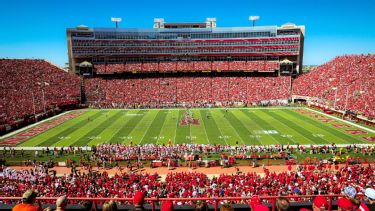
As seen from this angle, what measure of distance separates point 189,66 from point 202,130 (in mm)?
38666

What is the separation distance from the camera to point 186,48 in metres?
74.5

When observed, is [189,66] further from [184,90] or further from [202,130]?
[202,130]

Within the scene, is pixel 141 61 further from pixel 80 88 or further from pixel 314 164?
pixel 314 164

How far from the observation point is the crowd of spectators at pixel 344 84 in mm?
44088

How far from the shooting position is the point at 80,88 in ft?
206

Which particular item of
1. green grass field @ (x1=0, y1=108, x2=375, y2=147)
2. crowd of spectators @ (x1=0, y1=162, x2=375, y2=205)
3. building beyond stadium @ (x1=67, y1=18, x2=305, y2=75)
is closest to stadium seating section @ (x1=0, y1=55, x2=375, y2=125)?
building beyond stadium @ (x1=67, y1=18, x2=305, y2=75)

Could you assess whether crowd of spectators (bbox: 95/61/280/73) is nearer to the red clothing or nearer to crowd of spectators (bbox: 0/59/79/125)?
crowd of spectators (bbox: 0/59/79/125)

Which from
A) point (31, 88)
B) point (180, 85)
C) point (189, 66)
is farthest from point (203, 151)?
point (189, 66)

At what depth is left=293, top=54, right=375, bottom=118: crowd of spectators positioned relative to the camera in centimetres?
4409

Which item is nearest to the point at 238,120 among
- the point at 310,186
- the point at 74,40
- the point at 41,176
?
the point at 310,186

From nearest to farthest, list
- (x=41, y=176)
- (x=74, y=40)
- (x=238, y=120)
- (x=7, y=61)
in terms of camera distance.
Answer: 1. (x=41, y=176)
2. (x=238, y=120)
3. (x=7, y=61)
4. (x=74, y=40)

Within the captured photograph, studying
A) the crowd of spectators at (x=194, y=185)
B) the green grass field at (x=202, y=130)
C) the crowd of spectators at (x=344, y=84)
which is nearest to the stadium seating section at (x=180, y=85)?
the crowd of spectators at (x=344, y=84)

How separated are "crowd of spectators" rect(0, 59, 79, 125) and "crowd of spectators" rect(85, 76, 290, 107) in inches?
223

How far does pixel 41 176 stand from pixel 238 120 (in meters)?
28.1
